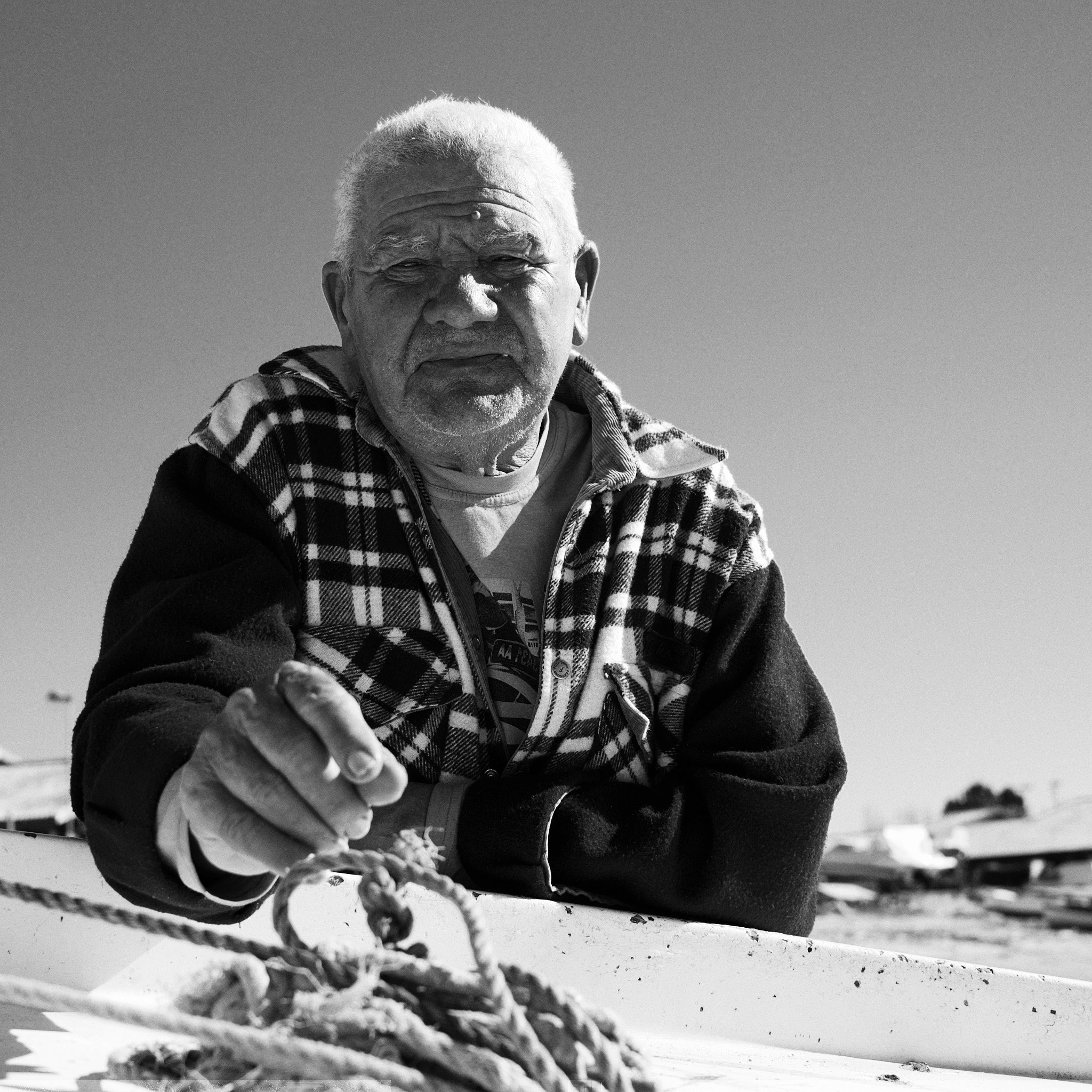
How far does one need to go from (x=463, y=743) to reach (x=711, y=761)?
0.51m

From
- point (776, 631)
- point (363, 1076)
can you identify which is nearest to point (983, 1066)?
point (776, 631)

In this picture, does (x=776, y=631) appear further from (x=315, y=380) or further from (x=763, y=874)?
(x=315, y=380)

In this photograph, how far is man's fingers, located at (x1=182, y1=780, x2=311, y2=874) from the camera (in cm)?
136

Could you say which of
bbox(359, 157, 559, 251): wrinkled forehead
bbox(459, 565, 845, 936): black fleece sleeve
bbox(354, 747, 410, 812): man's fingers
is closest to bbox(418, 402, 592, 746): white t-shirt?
bbox(459, 565, 845, 936): black fleece sleeve

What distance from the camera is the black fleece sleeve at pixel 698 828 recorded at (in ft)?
7.86

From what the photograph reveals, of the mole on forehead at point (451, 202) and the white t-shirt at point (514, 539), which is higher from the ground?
the mole on forehead at point (451, 202)

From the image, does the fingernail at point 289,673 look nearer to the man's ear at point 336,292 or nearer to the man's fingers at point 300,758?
the man's fingers at point 300,758

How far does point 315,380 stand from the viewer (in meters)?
2.66

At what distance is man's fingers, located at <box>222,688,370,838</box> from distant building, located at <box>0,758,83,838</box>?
16.1 metres

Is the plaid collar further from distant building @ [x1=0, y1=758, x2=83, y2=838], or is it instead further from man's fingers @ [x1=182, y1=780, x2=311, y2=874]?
distant building @ [x1=0, y1=758, x2=83, y2=838]

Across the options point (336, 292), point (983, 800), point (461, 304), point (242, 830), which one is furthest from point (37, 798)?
point (983, 800)

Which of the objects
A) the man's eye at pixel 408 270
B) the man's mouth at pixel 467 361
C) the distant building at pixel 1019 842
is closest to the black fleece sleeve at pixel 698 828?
the man's mouth at pixel 467 361

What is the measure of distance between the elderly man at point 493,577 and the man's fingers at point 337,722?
3.03 ft

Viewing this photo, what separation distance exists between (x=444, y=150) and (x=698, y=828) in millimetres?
1568
